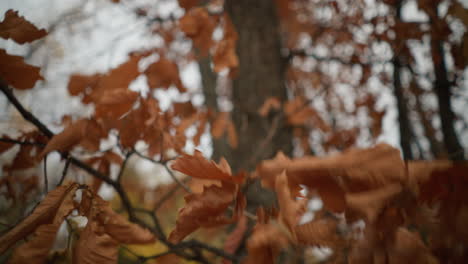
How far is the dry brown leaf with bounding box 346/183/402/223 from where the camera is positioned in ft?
0.92

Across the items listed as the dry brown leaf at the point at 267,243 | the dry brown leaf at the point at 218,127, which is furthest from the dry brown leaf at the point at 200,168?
the dry brown leaf at the point at 218,127

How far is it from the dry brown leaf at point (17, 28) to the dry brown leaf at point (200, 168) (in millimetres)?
481

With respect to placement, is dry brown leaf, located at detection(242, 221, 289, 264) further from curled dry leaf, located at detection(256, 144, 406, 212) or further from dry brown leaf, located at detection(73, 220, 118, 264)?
dry brown leaf, located at detection(73, 220, 118, 264)

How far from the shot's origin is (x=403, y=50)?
54.6 inches

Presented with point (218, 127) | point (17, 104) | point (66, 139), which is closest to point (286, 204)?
point (66, 139)

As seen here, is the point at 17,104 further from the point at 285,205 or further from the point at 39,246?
the point at 285,205

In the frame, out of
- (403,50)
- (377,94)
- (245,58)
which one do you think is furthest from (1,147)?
(377,94)

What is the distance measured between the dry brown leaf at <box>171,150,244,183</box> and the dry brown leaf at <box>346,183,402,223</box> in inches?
7.4

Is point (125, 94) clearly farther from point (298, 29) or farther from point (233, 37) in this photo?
point (298, 29)

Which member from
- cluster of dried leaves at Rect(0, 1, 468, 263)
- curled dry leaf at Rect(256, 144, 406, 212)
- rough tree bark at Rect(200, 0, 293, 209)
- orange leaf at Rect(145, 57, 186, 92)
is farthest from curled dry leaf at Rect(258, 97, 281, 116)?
curled dry leaf at Rect(256, 144, 406, 212)

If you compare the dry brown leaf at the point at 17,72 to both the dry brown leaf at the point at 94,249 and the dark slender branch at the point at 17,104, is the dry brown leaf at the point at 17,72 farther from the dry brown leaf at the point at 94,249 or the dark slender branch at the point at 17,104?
the dry brown leaf at the point at 94,249

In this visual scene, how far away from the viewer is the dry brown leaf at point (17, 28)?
55 centimetres

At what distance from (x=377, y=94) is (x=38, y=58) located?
330cm

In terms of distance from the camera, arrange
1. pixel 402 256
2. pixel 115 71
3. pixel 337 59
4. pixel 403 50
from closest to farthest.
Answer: pixel 402 256, pixel 115 71, pixel 403 50, pixel 337 59
